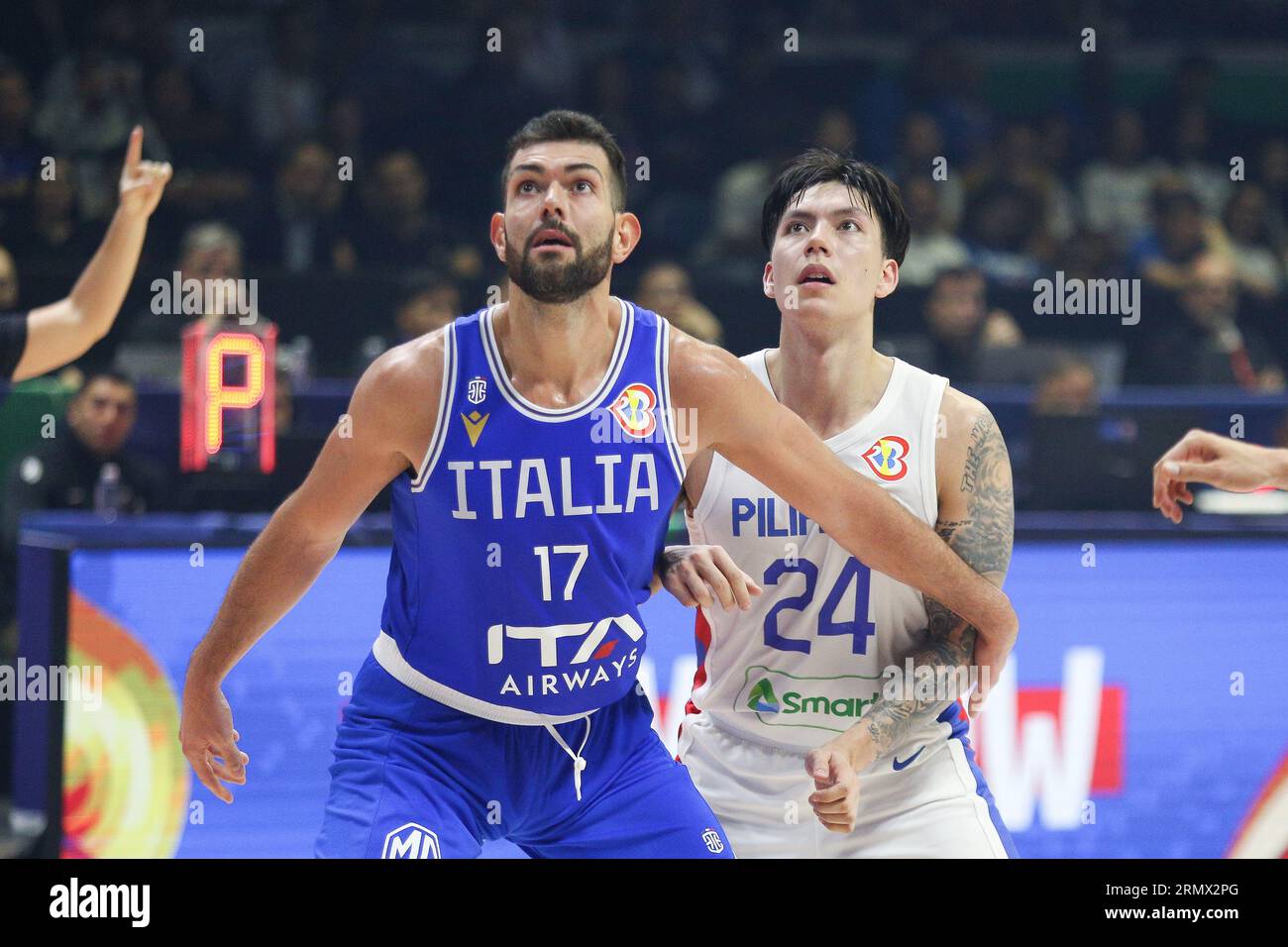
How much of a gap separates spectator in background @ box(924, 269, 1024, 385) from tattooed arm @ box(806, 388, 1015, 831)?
4.52 meters

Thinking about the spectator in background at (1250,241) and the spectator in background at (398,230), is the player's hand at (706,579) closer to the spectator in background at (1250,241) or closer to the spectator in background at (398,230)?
the spectator in background at (398,230)

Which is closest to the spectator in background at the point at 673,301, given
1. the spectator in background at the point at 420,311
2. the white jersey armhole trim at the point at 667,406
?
the spectator in background at the point at 420,311

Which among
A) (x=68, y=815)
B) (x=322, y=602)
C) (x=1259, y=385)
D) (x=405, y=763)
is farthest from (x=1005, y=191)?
(x=405, y=763)

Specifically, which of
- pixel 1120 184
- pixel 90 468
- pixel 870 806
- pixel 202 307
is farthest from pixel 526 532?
pixel 1120 184

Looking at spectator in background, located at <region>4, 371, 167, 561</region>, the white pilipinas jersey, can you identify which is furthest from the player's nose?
spectator in background, located at <region>4, 371, 167, 561</region>

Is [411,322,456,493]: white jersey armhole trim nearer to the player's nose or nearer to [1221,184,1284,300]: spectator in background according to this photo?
the player's nose

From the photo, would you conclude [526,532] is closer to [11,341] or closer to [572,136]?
[572,136]

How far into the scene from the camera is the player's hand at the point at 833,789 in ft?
11.0

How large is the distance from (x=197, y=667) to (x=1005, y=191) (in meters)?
8.06

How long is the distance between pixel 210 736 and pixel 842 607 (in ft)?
4.87

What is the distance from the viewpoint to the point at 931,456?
3.84 meters

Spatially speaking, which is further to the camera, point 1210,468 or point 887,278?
point 887,278

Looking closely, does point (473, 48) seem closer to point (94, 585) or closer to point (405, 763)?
point (94, 585)
